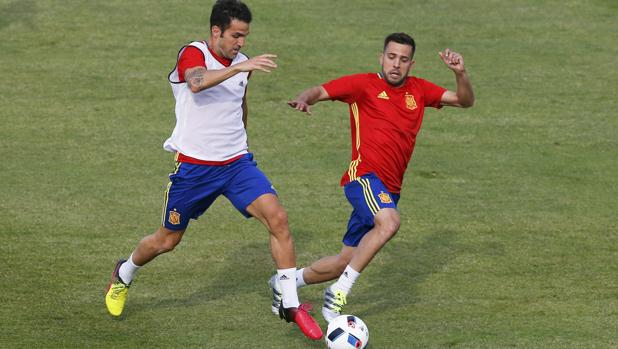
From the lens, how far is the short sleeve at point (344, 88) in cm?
1120

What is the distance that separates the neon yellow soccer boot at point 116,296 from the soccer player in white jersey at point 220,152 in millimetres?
31

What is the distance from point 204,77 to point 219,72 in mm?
182

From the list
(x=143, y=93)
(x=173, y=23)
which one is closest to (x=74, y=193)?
(x=143, y=93)

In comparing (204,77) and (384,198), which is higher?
(204,77)

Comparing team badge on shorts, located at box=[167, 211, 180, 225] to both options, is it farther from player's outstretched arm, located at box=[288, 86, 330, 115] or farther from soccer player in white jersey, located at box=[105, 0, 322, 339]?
player's outstretched arm, located at box=[288, 86, 330, 115]

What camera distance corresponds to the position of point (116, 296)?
1120 centimetres

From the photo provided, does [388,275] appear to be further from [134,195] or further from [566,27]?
[566,27]

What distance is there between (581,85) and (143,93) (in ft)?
22.2

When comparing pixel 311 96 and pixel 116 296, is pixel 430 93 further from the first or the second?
pixel 116 296

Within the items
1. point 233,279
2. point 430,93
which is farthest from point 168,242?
point 430,93

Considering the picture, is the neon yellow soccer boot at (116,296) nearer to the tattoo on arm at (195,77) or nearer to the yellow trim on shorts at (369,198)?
the tattoo on arm at (195,77)

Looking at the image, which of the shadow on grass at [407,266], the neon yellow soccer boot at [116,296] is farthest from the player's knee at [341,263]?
the neon yellow soccer boot at [116,296]

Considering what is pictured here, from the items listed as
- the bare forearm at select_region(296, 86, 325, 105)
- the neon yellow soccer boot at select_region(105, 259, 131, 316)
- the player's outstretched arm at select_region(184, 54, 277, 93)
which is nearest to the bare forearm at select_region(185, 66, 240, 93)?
the player's outstretched arm at select_region(184, 54, 277, 93)

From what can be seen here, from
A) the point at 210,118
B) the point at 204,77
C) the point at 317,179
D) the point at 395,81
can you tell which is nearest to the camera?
the point at 204,77
